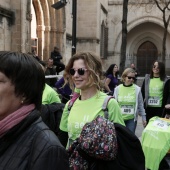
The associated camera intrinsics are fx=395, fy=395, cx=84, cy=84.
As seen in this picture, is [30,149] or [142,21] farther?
[142,21]

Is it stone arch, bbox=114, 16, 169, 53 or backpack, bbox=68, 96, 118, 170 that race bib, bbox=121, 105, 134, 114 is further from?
stone arch, bbox=114, 16, 169, 53

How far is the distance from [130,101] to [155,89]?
808mm

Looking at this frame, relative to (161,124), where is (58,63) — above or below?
above

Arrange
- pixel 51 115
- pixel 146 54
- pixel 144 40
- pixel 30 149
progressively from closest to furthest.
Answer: pixel 30 149 < pixel 51 115 < pixel 144 40 < pixel 146 54

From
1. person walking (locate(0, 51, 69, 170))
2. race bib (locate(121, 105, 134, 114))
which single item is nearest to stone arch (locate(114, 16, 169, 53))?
race bib (locate(121, 105, 134, 114))

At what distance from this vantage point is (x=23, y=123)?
190 centimetres

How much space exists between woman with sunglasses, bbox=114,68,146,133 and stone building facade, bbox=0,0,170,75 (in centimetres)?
856

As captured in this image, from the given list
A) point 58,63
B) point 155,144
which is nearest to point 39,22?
point 58,63

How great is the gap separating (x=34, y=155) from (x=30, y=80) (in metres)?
0.38

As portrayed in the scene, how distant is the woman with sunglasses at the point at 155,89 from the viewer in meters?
7.40

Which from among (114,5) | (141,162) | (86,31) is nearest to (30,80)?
(141,162)

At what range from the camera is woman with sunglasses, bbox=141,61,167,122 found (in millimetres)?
7398

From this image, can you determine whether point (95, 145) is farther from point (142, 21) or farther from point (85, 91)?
point (142, 21)

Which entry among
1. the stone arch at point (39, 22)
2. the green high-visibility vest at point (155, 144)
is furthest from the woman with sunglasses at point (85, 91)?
the stone arch at point (39, 22)
